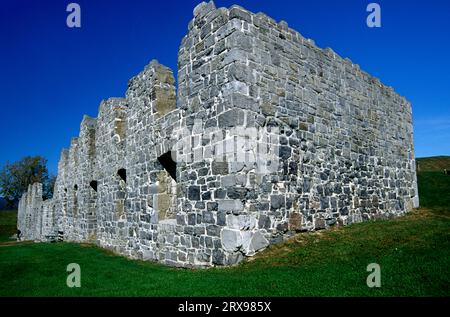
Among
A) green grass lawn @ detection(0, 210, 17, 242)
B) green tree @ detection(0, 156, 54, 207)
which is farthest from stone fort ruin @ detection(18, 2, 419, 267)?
green tree @ detection(0, 156, 54, 207)

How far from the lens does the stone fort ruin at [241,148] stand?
26.7ft

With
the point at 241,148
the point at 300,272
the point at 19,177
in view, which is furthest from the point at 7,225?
the point at 300,272

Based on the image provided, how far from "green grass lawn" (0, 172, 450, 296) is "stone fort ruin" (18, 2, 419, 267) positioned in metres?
0.82

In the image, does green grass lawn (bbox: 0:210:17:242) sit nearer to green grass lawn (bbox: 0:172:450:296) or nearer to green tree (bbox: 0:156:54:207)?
green tree (bbox: 0:156:54:207)

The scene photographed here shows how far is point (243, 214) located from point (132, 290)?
9.16ft

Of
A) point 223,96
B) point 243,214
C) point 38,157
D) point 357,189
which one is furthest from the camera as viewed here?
point 38,157

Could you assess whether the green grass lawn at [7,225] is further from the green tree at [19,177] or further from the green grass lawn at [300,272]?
the green grass lawn at [300,272]

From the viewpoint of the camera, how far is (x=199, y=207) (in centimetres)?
861

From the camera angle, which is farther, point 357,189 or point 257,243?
point 357,189

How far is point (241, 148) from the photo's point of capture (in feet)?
26.2

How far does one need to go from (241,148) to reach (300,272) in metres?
2.95

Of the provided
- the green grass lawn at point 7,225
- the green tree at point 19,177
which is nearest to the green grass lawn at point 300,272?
the green grass lawn at point 7,225

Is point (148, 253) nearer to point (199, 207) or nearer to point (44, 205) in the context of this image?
point (199, 207)
